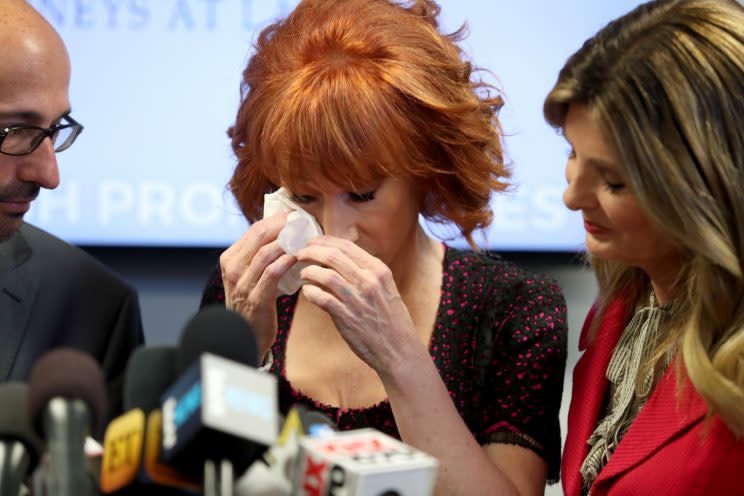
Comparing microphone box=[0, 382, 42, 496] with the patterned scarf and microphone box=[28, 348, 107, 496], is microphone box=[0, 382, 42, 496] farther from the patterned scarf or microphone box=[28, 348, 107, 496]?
the patterned scarf

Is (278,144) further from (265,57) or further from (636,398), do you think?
(636,398)

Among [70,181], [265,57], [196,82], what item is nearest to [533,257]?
[196,82]

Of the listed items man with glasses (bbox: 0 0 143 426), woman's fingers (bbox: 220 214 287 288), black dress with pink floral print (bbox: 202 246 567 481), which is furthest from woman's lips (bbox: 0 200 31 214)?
black dress with pink floral print (bbox: 202 246 567 481)

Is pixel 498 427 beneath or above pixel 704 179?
beneath

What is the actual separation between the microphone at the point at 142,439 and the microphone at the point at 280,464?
0.04m

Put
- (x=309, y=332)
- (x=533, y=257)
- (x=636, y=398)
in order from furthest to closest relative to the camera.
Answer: (x=533, y=257) < (x=309, y=332) < (x=636, y=398)

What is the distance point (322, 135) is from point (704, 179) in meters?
Answer: 0.54

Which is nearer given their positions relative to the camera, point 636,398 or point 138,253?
point 636,398

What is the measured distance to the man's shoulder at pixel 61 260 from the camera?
65.4 inches

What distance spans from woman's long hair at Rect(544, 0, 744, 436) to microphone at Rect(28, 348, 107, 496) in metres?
0.72

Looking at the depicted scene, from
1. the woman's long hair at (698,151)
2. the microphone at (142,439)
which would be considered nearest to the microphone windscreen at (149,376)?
the microphone at (142,439)

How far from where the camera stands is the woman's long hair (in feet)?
3.71

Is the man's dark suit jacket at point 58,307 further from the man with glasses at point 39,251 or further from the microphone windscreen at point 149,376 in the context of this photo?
the microphone windscreen at point 149,376

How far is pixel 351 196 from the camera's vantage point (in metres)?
1.47
